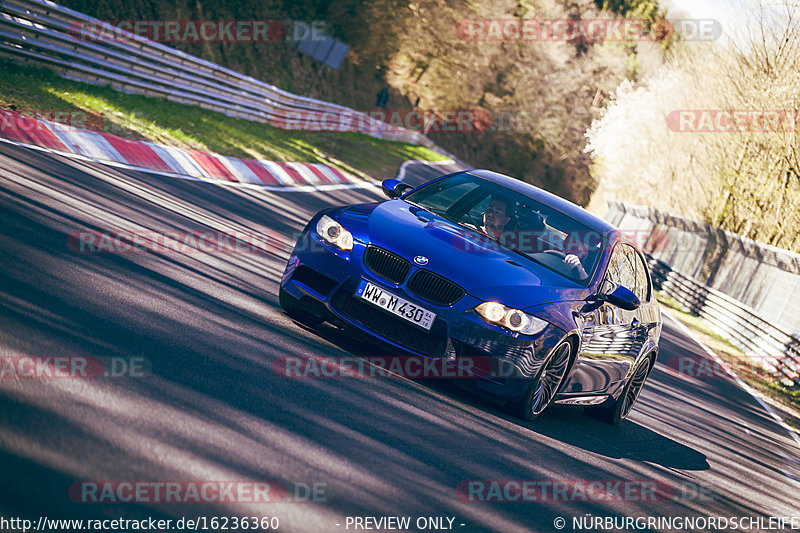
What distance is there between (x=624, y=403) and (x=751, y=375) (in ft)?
34.9

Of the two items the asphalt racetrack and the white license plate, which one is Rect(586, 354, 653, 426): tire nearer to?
the asphalt racetrack

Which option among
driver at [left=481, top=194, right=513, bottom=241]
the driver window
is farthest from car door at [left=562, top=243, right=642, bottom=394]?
driver at [left=481, top=194, right=513, bottom=241]

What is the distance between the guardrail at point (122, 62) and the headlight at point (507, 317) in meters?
11.4

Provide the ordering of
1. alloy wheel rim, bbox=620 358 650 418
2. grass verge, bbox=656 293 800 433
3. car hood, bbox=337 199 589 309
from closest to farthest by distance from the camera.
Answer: car hood, bbox=337 199 589 309, alloy wheel rim, bbox=620 358 650 418, grass verge, bbox=656 293 800 433

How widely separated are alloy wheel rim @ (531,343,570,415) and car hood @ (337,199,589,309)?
43 centimetres

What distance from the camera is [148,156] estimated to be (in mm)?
14789

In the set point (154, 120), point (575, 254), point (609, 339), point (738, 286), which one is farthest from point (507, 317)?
point (738, 286)

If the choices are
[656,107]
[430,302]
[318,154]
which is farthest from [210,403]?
[656,107]

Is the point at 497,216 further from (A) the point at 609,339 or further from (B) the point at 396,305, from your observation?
(B) the point at 396,305

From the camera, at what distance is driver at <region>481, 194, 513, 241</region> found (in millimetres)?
7867

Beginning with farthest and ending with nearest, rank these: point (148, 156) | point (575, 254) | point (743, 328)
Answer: point (743, 328), point (148, 156), point (575, 254)

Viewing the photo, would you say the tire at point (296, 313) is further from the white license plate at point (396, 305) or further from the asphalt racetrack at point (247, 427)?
the white license plate at point (396, 305)

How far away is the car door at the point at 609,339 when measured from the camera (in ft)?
24.7

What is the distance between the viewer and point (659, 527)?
228 inches
